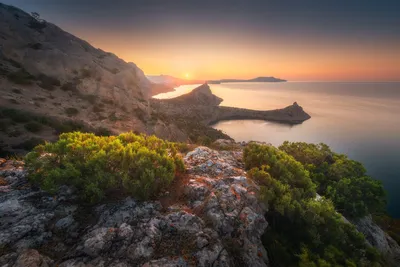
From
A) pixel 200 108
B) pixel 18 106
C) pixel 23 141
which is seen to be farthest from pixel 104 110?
pixel 200 108

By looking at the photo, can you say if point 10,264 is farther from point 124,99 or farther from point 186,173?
point 124,99

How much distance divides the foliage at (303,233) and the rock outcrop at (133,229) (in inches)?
42.4

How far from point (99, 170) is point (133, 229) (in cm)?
432

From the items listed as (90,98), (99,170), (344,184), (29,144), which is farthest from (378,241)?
(90,98)

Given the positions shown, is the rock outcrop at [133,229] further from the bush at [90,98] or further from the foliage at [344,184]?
the bush at [90,98]

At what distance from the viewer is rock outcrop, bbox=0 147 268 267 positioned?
26.0 ft

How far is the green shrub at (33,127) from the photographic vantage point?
1296 inches

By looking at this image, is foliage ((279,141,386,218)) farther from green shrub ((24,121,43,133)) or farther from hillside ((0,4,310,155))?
green shrub ((24,121,43,133))

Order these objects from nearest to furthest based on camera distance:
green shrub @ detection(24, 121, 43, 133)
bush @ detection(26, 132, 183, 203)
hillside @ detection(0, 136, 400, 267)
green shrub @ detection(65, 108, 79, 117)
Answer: hillside @ detection(0, 136, 400, 267) < bush @ detection(26, 132, 183, 203) < green shrub @ detection(24, 121, 43, 133) < green shrub @ detection(65, 108, 79, 117)

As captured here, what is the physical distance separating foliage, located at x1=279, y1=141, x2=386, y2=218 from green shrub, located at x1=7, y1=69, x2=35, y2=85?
65839 millimetres

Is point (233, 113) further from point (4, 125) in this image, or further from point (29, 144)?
point (29, 144)

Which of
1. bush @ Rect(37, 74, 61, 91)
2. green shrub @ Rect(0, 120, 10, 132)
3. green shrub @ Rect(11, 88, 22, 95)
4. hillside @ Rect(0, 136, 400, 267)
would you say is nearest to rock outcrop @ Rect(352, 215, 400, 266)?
hillside @ Rect(0, 136, 400, 267)

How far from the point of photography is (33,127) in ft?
109

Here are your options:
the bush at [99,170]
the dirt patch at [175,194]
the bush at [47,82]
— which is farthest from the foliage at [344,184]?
the bush at [47,82]
